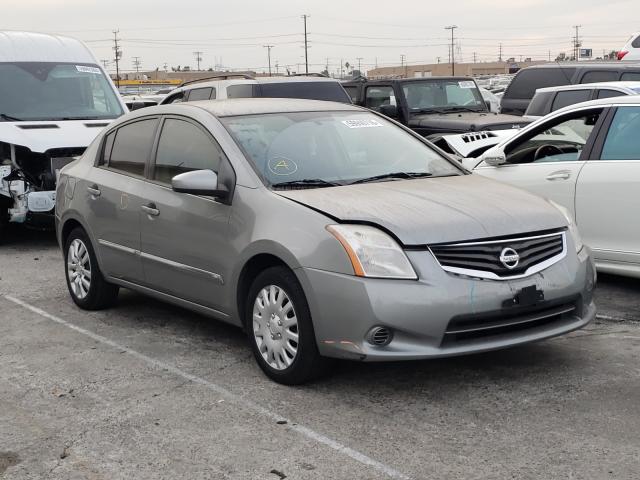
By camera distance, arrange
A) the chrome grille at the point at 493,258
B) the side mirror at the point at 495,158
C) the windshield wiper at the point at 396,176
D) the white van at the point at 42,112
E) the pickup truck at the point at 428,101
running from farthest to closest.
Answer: the pickup truck at the point at 428,101, the white van at the point at 42,112, the side mirror at the point at 495,158, the windshield wiper at the point at 396,176, the chrome grille at the point at 493,258

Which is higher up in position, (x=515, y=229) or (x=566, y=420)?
(x=515, y=229)

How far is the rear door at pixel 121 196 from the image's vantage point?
6.44m

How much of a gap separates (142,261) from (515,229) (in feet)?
8.77

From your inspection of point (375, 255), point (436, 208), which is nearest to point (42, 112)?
point (436, 208)

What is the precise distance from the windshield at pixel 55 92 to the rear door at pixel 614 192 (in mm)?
6387

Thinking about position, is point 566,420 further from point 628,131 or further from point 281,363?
point 628,131

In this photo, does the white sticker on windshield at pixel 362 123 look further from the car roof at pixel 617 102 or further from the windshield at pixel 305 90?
the windshield at pixel 305 90

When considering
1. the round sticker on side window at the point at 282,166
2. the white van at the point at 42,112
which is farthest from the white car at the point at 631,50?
the round sticker on side window at the point at 282,166

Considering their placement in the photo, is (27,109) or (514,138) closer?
(514,138)

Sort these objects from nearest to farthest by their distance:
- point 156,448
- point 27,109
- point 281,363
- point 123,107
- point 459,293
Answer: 1. point 156,448
2. point 459,293
3. point 281,363
4. point 27,109
5. point 123,107

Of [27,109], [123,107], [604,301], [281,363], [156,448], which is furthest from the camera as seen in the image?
[123,107]

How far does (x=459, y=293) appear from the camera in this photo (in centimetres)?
468

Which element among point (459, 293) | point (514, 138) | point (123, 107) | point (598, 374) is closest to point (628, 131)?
point (514, 138)

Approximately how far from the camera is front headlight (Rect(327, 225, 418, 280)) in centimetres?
470
